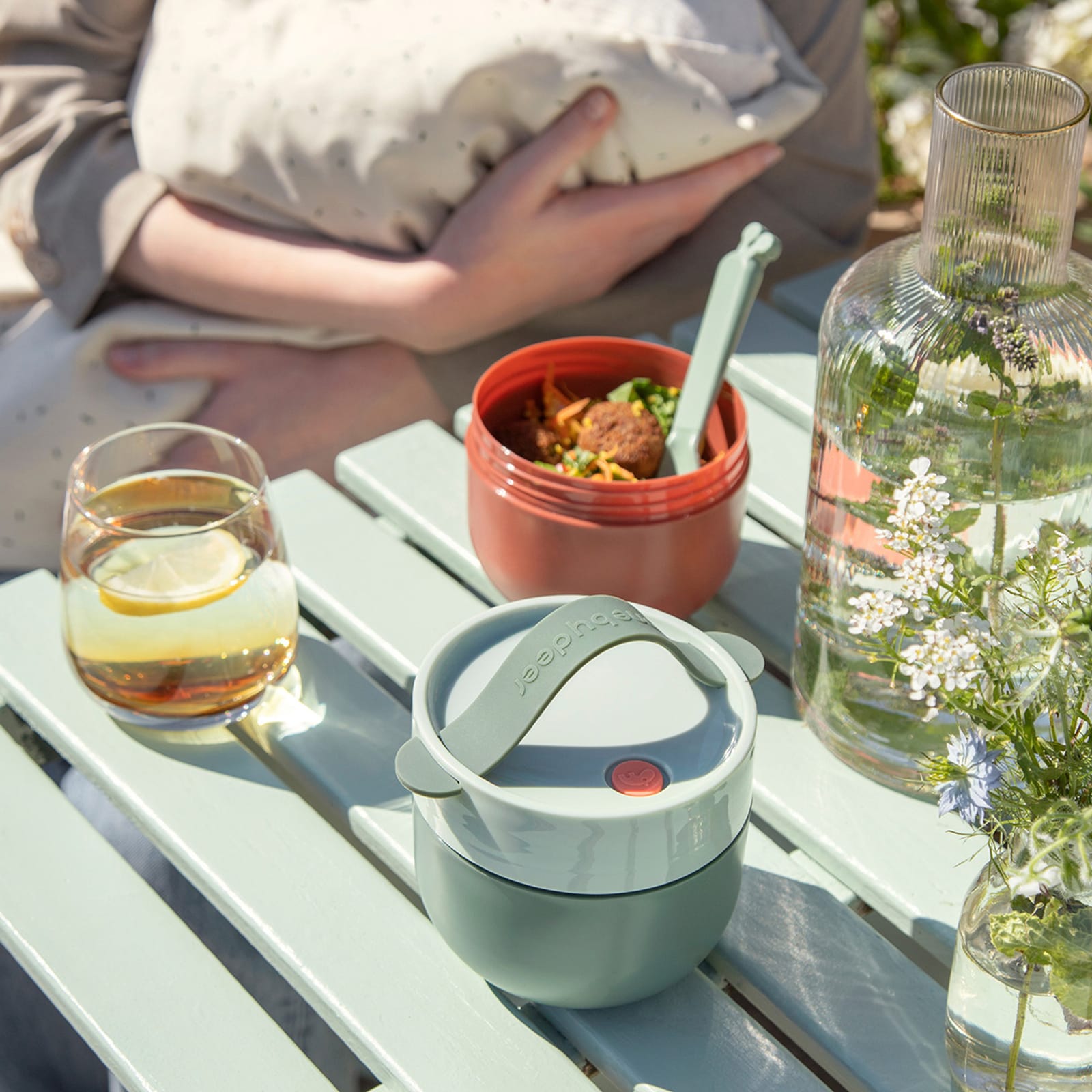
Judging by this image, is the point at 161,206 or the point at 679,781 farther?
the point at 161,206

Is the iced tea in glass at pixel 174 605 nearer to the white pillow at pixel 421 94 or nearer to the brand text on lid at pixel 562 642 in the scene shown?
the brand text on lid at pixel 562 642

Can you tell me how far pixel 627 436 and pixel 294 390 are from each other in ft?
1.94

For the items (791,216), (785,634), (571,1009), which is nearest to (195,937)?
(571,1009)

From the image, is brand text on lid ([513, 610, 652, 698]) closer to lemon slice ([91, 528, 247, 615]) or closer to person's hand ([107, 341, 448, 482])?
lemon slice ([91, 528, 247, 615])

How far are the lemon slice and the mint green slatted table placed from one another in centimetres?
10

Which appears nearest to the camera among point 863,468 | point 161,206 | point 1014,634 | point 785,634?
point 1014,634

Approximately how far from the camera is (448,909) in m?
0.59

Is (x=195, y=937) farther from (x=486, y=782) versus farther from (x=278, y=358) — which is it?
(x=278, y=358)

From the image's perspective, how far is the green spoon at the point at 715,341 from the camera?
2.50 ft

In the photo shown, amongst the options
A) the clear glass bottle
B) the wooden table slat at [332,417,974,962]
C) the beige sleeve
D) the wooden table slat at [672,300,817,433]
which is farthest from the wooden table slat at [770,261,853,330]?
the beige sleeve

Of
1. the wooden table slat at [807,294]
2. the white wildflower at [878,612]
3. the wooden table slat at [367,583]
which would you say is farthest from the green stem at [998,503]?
the wooden table slat at [807,294]

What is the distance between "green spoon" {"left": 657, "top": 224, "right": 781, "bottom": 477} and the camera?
761 millimetres

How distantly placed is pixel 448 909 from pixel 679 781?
12 centimetres

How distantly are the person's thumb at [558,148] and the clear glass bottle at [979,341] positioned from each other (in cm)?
49
